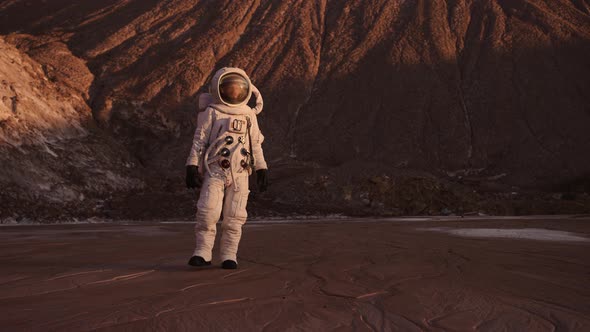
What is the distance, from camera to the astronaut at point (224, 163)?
446cm

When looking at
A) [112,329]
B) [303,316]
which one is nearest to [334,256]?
[303,316]

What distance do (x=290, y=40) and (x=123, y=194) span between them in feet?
89.1

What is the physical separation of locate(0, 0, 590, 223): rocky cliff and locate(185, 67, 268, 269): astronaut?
13060mm

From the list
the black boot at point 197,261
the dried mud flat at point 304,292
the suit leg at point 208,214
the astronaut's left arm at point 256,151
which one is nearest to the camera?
the dried mud flat at point 304,292

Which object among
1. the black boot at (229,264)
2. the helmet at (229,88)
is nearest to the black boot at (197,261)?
the black boot at (229,264)

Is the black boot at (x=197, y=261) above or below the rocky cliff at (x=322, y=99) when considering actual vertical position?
below

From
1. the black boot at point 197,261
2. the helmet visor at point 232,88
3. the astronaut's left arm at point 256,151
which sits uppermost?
the helmet visor at point 232,88

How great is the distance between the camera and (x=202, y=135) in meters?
4.77

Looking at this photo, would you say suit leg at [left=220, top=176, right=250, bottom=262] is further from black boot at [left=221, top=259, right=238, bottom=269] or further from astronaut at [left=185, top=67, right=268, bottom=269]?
black boot at [left=221, top=259, right=238, bottom=269]

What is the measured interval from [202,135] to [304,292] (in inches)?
85.6

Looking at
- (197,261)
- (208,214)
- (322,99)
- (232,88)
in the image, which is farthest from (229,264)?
(322,99)

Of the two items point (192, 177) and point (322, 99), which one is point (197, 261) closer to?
point (192, 177)

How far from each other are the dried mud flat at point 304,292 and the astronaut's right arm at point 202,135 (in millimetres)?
982

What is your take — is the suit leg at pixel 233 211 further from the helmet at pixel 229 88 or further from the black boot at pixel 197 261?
the helmet at pixel 229 88
